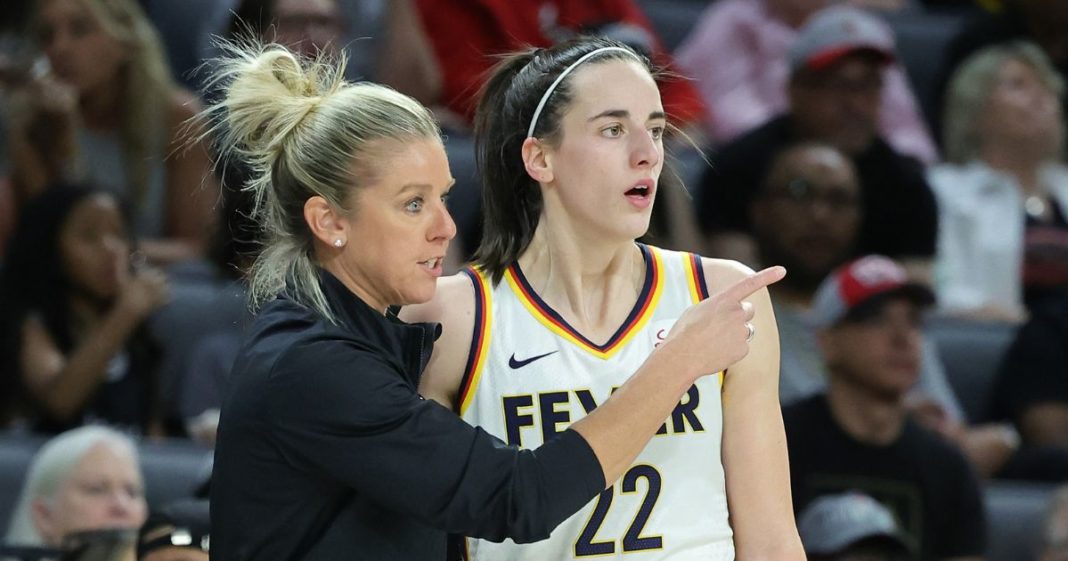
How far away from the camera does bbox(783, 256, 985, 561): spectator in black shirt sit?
14.7ft

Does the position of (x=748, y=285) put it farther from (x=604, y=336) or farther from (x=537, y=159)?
(x=537, y=159)

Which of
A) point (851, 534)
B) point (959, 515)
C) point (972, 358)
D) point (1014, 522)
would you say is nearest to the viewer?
point (851, 534)

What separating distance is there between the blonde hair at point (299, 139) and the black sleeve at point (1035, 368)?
318cm

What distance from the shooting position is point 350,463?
7.23 feet

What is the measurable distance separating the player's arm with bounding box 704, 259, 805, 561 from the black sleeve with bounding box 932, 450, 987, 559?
2.03 metres

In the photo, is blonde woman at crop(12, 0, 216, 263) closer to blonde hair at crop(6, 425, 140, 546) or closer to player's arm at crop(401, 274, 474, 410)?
blonde hair at crop(6, 425, 140, 546)

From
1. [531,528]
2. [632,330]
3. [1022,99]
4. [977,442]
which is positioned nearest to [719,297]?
[632,330]

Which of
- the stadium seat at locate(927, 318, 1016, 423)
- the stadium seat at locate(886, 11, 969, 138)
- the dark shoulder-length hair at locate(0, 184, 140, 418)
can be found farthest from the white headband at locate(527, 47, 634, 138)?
the stadium seat at locate(886, 11, 969, 138)

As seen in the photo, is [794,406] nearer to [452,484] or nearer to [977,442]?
[977,442]

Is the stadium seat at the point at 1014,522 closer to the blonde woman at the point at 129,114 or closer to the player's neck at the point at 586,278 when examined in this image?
the player's neck at the point at 586,278

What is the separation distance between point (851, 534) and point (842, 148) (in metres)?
1.91

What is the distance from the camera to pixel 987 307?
5602 mm

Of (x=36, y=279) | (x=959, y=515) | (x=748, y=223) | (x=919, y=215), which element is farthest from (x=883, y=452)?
(x=36, y=279)

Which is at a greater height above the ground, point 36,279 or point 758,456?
point 36,279
